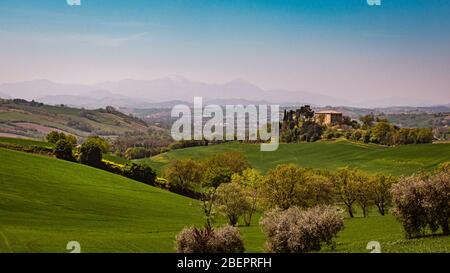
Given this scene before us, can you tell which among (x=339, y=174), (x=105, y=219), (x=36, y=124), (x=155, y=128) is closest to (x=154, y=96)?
(x=155, y=128)

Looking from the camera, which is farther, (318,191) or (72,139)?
(318,191)

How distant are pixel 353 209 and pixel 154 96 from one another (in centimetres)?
2022

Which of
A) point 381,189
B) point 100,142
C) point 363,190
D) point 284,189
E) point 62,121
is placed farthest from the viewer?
point 363,190

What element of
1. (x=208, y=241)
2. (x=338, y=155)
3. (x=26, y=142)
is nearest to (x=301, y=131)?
(x=338, y=155)

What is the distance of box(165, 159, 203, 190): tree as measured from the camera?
35219 millimetres

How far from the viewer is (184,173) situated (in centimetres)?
3719

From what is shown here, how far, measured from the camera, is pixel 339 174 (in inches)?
1363

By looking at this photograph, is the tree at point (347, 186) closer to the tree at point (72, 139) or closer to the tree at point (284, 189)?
the tree at point (284, 189)

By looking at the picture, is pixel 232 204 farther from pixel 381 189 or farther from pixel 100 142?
pixel 381 189

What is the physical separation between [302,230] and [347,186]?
18135 mm

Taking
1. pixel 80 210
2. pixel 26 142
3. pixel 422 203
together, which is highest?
pixel 26 142

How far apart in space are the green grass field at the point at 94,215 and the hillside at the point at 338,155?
602 cm

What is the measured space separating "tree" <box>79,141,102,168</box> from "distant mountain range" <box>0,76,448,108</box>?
822cm

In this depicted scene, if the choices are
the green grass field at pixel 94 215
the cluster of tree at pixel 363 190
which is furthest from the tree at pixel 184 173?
the cluster of tree at pixel 363 190
